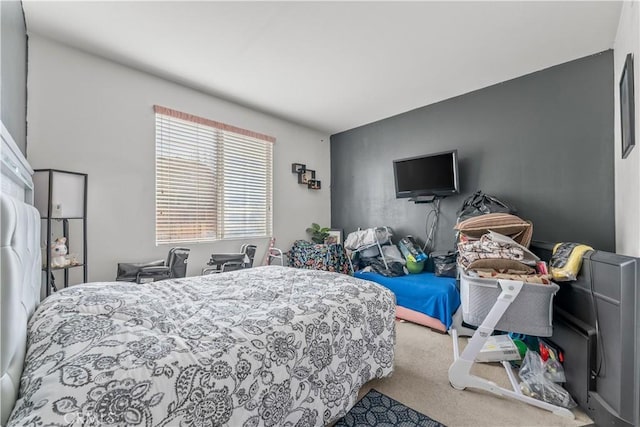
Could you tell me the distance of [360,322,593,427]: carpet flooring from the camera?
61.1 inches

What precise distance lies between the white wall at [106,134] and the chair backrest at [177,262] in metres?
0.26

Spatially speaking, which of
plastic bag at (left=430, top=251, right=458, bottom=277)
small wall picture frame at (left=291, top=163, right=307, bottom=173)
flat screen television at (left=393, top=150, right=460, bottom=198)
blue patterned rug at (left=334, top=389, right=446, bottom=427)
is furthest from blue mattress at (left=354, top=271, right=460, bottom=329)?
small wall picture frame at (left=291, top=163, right=307, bottom=173)

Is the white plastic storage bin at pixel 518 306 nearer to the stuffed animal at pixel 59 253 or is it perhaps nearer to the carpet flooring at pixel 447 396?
the carpet flooring at pixel 447 396

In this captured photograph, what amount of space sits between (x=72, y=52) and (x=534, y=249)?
4.39m

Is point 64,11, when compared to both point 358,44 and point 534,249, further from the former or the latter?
point 534,249

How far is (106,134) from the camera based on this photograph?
2.56 m

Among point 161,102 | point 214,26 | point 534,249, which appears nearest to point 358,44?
point 214,26

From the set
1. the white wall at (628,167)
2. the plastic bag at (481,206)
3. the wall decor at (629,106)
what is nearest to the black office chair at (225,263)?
the plastic bag at (481,206)

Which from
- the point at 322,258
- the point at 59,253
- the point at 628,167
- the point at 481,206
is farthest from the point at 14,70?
the point at 628,167

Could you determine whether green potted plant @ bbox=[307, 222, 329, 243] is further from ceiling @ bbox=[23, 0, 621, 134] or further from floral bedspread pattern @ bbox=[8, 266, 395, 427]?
floral bedspread pattern @ bbox=[8, 266, 395, 427]

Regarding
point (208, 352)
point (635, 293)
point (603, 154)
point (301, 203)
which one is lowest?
point (208, 352)

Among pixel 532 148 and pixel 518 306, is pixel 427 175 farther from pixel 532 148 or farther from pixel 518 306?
pixel 518 306

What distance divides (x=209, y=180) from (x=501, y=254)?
304 cm

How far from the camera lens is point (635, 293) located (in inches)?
50.6
